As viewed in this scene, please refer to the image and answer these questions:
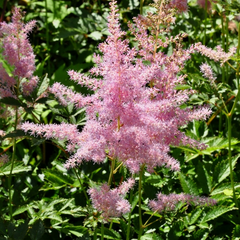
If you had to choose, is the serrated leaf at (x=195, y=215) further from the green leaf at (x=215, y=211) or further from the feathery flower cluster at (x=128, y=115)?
the feathery flower cluster at (x=128, y=115)

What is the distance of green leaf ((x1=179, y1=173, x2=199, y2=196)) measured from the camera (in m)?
1.80

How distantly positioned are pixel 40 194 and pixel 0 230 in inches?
24.2

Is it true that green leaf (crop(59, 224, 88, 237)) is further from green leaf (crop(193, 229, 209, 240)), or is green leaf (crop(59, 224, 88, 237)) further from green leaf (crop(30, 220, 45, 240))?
green leaf (crop(193, 229, 209, 240))

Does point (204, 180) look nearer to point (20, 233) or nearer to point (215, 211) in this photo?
point (215, 211)

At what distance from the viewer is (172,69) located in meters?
1.43

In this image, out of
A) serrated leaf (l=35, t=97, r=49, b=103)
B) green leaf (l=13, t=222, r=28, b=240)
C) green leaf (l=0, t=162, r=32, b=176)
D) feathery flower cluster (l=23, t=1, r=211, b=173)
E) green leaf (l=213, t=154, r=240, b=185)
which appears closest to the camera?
feathery flower cluster (l=23, t=1, r=211, b=173)

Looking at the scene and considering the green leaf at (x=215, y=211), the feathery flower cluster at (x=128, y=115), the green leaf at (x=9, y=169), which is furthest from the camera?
the green leaf at (x=9, y=169)

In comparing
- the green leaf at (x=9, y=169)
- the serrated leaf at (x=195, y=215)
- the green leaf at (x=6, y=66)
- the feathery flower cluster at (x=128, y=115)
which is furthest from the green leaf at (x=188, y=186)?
the green leaf at (x=6, y=66)

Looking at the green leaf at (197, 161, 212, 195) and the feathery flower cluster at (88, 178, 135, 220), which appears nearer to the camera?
the feathery flower cluster at (88, 178, 135, 220)

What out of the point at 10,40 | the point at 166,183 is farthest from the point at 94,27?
the point at 166,183

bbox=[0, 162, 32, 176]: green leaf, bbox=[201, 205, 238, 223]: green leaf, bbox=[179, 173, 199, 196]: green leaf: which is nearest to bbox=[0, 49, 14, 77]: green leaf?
bbox=[0, 162, 32, 176]: green leaf

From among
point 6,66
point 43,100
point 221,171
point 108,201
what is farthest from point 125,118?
point 221,171

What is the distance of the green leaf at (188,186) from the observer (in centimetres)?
180

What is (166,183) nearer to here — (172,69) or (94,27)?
(172,69)
